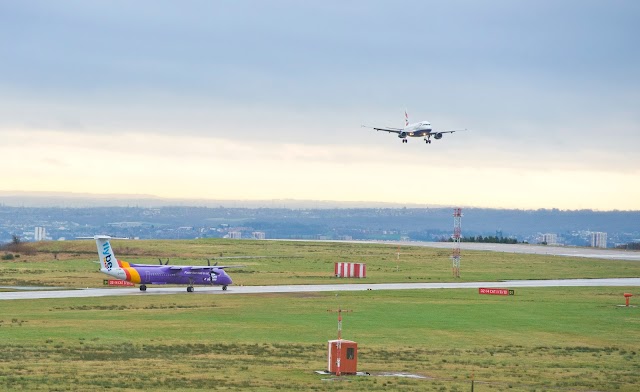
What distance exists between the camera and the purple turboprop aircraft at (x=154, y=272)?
9181cm

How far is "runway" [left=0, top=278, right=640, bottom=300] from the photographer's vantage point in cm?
8656

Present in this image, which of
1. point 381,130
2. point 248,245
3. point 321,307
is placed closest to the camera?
point 321,307

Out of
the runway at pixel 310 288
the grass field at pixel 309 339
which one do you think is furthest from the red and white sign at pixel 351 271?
the runway at pixel 310 288

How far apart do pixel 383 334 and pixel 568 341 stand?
1114cm

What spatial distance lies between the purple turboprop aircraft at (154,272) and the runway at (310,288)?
98 centimetres

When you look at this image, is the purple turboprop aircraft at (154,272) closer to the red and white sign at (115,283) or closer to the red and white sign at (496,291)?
the red and white sign at (115,283)

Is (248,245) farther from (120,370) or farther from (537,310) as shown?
(120,370)

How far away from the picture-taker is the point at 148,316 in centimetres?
7156

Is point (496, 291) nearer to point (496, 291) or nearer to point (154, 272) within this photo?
point (496, 291)

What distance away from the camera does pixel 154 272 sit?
93625 millimetres

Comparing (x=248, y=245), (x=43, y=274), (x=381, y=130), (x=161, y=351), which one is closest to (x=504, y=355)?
(x=161, y=351)

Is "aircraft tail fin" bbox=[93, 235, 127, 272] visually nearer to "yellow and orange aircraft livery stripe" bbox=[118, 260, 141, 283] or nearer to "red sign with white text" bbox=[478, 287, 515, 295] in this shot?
"yellow and orange aircraft livery stripe" bbox=[118, 260, 141, 283]

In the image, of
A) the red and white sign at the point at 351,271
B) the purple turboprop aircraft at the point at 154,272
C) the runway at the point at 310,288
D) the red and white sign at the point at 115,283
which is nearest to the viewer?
the runway at the point at 310,288

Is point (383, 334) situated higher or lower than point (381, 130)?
lower
